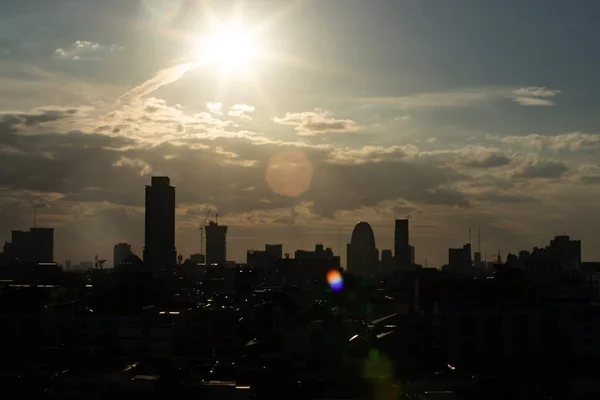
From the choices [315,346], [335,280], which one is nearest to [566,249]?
[335,280]

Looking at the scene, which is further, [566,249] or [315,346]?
[566,249]

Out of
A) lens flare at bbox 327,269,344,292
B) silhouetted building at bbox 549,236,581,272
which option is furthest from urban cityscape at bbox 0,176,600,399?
silhouetted building at bbox 549,236,581,272

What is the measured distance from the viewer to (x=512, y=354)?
180 feet

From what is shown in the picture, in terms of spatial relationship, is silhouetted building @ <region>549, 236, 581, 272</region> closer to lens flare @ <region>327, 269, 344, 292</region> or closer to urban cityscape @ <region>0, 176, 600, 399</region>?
lens flare @ <region>327, 269, 344, 292</region>

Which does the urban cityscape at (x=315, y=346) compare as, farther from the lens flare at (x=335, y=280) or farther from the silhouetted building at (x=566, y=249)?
the silhouetted building at (x=566, y=249)

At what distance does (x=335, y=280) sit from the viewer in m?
138

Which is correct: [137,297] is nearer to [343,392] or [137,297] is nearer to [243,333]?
[243,333]

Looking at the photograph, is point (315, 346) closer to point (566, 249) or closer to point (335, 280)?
point (335, 280)

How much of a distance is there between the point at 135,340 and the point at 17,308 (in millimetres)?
11986

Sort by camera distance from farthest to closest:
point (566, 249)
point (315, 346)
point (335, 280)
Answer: point (566, 249) → point (335, 280) → point (315, 346)

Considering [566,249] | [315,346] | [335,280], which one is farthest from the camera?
[566,249]

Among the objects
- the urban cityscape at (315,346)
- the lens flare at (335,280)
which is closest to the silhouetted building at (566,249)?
the lens flare at (335,280)

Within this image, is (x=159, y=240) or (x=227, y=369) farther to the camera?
(x=159, y=240)

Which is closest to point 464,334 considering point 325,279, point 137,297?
point 137,297
